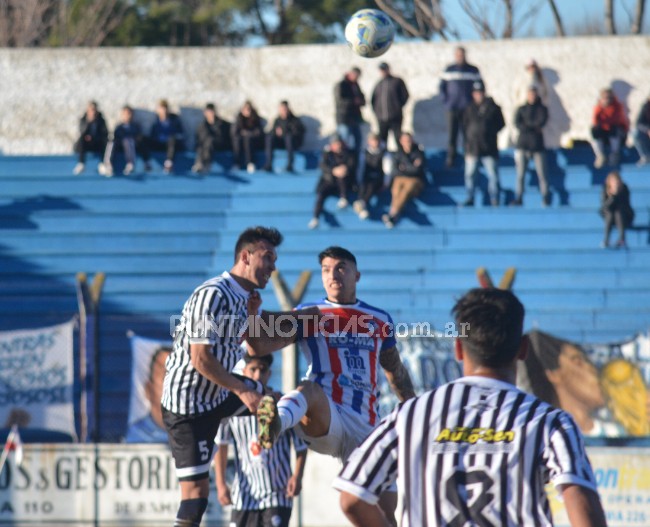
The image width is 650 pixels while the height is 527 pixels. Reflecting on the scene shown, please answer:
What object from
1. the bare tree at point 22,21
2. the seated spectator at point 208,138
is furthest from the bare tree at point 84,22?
the seated spectator at point 208,138

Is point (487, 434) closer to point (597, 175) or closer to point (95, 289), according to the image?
point (95, 289)

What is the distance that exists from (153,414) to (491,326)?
11.6 meters

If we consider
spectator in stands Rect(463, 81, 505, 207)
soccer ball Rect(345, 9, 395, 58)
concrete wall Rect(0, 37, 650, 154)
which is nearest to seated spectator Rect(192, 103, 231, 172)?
concrete wall Rect(0, 37, 650, 154)

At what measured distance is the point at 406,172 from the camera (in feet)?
57.5

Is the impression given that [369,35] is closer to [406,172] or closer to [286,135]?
[406,172]

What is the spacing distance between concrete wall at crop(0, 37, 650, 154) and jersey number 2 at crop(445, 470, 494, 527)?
54.6ft

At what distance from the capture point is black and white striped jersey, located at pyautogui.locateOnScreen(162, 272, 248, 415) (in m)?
7.22

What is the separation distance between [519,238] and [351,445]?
1059cm

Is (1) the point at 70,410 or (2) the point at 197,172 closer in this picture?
(1) the point at 70,410

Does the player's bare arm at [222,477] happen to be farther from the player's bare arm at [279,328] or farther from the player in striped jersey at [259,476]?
the player's bare arm at [279,328]

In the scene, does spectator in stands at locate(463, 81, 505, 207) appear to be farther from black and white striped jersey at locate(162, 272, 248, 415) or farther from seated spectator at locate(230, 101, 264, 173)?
black and white striped jersey at locate(162, 272, 248, 415)

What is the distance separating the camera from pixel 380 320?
7.47m

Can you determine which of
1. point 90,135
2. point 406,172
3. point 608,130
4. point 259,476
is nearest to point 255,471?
point 259,476

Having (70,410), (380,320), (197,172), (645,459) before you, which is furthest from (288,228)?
(380,320)
